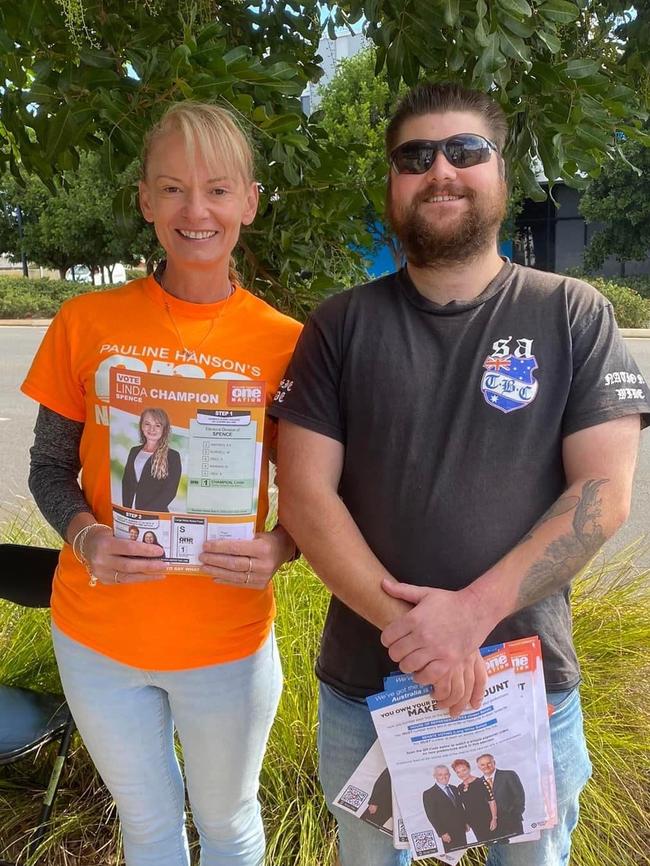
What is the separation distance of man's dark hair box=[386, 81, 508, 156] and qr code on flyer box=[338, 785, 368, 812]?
1.38m

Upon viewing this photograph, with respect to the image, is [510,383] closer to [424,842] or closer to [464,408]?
[464,408]

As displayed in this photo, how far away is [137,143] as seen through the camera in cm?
201

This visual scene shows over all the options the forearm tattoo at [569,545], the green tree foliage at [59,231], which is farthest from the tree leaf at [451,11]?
the green tree foliage at [59,231]

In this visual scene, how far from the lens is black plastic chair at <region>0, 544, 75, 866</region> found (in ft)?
7.77

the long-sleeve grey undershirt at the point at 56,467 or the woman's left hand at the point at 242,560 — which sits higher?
the long-sleeve grey undershirt at the point at 56,467

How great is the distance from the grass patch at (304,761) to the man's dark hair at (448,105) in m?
1.91

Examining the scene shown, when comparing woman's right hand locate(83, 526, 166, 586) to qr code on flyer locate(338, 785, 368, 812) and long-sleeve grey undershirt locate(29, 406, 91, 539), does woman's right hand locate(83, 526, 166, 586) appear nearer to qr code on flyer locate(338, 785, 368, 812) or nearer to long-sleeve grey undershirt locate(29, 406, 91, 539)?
long-sleeve grey undershirt locate(29, 406, 91, 539)

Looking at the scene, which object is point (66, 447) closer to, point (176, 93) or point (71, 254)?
point (176, 93)

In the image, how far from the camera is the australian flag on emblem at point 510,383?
1513mm

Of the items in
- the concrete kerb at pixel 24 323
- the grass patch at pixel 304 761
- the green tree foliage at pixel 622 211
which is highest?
the green tree foliage at pixel 622 211

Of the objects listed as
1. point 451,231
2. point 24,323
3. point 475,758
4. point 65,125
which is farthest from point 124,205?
point 24,323

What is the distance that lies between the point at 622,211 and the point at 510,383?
21.3 m

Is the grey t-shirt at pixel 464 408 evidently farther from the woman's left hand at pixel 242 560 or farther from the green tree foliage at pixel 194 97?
the green tree foliage at pixel 194 97

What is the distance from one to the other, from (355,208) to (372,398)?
3.64ft
